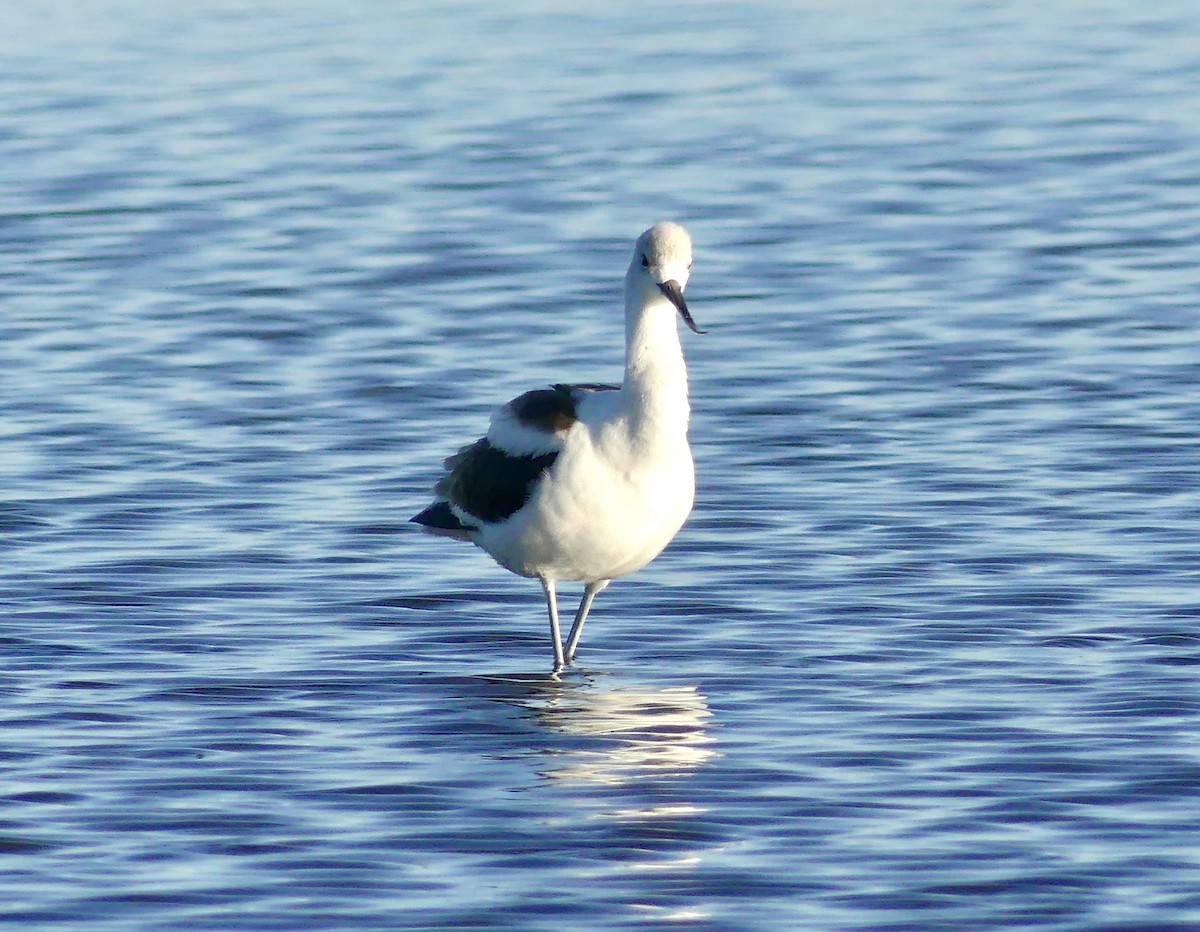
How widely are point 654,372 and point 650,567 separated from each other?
2.53 meters

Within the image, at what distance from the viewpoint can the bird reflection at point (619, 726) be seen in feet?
30.0

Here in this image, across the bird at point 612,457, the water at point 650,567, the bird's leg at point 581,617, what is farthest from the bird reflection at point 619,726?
the bird at point 612,457

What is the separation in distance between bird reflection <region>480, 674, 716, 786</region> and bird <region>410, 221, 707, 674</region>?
48 cm

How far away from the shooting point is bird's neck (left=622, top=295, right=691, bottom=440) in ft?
32.6

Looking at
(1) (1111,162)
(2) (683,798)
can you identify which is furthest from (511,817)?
(1) (1111,162)

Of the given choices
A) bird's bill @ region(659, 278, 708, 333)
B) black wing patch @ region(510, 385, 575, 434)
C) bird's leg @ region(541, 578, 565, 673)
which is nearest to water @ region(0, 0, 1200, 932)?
bird's leg @ region(541, 578, 565, 673)

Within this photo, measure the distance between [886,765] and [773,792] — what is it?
0.51 m

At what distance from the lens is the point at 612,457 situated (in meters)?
9.93

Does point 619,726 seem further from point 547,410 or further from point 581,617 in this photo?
point 547,410

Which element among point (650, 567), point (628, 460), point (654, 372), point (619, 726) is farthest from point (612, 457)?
point (650, 567)

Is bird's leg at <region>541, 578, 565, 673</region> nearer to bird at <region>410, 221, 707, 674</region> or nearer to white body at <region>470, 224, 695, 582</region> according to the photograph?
bird at <region>410, 221, 707, 674</region>

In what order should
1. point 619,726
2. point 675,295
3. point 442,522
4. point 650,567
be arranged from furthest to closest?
point 650,567 → point 442,522 → point 675,295 → point 619,726

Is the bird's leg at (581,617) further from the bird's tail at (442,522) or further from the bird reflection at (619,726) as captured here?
the bird's tail at (442,522)

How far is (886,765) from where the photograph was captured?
9086 millimetres
